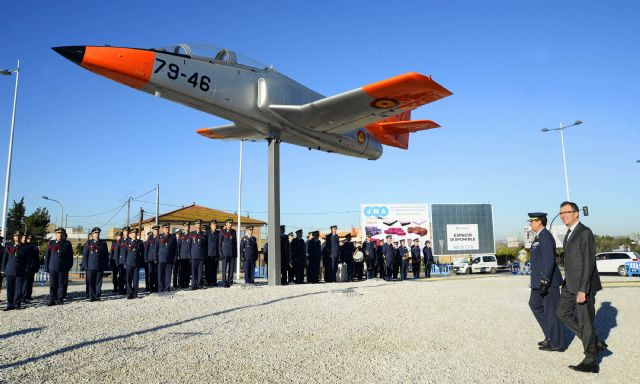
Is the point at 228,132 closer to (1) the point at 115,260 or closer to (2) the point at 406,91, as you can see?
(1) the point at 115,260

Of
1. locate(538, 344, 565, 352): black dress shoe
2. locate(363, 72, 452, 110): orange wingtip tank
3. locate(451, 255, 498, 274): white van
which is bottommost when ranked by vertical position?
locate(451, 255, 498, 274): white van

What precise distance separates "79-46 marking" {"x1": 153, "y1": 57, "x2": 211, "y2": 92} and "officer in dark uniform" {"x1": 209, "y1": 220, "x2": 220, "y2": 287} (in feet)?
13.0

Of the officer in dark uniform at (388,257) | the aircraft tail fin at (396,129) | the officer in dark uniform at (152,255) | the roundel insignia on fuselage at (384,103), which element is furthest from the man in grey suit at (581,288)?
the officer in dark uniform at (388,257)

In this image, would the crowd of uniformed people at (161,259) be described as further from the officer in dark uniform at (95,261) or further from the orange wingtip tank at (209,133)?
the orange wingtip tank at (209,133)

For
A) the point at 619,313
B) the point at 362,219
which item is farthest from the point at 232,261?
the point at 362,219

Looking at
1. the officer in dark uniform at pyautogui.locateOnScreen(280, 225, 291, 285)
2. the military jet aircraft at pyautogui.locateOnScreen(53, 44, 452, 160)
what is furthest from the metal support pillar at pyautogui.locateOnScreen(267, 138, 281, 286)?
the officer in dark uniform at pyautogui.locateOnScreen(280, 225, 291, 285)

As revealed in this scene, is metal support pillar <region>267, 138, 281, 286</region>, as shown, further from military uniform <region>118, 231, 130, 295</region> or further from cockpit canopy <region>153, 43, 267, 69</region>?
military uniform <region>118, 231, 130, 295</region>

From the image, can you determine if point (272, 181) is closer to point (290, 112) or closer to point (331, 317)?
point (290, 112)

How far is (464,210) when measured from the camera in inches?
1654

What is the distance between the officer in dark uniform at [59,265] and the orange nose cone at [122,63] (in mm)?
3523

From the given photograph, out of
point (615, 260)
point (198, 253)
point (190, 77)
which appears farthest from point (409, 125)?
point (615, 260)

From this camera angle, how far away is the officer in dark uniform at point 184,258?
461 inches

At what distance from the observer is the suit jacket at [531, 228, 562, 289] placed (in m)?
5.36

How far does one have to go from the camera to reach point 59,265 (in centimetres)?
923
